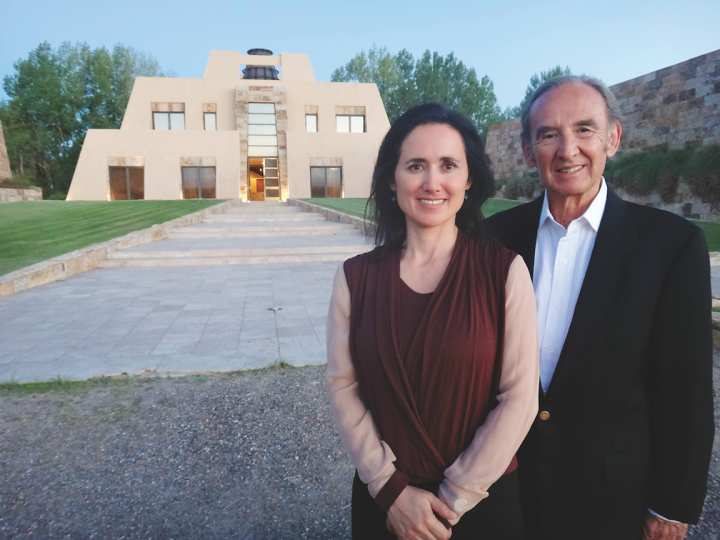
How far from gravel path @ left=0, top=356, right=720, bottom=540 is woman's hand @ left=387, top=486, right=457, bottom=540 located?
42.6 inches

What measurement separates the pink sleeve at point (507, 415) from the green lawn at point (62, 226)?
9.26m

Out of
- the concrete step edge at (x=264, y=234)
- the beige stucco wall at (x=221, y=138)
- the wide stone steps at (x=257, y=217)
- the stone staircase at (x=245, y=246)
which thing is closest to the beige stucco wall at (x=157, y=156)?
the beige stucco wall at (x=221, y=138)

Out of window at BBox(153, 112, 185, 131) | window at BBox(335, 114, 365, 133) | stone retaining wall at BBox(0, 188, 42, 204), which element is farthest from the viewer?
window at BBox(335, 114, 365, 133)

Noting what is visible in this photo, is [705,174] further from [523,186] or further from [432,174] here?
[432,174]

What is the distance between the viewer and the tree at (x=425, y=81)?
45.2m

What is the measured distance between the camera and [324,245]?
468 inches

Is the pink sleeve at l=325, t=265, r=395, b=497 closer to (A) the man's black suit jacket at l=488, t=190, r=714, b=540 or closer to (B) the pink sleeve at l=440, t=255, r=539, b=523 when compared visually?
(B) the pink sleeve at l=440, t=255, r=539, b=523

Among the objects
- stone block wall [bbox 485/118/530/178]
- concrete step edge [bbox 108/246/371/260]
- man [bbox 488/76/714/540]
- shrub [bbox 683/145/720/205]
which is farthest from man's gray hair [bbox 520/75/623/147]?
stone block wall [bbox 485/118/530/178]

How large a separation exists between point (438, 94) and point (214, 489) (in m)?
44.8

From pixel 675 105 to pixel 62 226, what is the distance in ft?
62.6

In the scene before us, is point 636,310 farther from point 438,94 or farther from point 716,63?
point 438,94

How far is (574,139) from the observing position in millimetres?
1672

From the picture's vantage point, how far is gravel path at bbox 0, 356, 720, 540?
2352 millimetres

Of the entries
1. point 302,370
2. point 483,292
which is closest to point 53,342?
point 302,370
